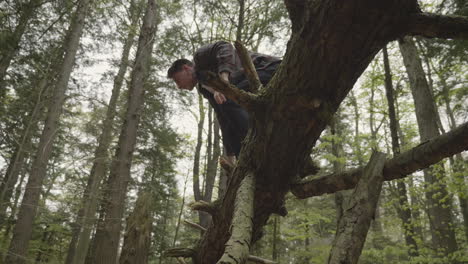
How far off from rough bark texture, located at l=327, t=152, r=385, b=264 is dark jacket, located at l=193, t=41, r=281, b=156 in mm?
1074

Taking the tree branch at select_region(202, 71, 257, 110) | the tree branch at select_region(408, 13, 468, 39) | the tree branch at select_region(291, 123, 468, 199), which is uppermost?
the tree branch at select_region(408, 13, 468, 39)

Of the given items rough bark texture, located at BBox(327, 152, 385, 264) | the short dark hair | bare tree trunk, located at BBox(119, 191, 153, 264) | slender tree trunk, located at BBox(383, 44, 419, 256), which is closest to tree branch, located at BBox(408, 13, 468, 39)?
rough bark texture, located at BBox(327, 152, 385, 264)

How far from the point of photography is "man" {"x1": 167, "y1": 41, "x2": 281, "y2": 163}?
6.75 feet

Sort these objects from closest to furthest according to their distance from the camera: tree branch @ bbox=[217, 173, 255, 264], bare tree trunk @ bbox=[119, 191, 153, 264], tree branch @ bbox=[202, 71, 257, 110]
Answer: tree branch @ bbox=[217, 173, 255, 264], tree branch @ bbox=[202, 71, 257, 110], bare tree trunk @ bbox=[119, 191, 153, 264]

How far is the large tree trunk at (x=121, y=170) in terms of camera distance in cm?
618

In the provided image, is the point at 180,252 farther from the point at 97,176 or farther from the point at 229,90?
the point at 97,176

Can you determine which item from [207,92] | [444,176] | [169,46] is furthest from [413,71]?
[169,46]

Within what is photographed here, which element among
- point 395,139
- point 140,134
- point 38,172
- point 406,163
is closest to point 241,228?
point 406,163

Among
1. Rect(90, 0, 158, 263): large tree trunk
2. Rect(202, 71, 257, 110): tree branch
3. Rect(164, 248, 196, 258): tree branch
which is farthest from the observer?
Rect(90, 0, 158, 263): large tree trunk

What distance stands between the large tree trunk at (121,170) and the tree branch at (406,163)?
5.13 m

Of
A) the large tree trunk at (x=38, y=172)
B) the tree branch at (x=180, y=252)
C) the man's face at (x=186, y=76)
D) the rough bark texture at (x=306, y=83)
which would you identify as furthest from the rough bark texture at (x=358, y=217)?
the large tree trunk at (x=38, y=172)

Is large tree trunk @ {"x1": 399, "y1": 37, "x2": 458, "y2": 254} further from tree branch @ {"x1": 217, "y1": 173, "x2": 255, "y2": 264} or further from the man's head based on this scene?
tree branch @ {"x1": 217, "y1": 173, "x2": 255, "y2": 264}

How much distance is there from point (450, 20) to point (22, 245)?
1059cm

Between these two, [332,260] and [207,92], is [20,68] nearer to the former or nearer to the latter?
[207,92]
